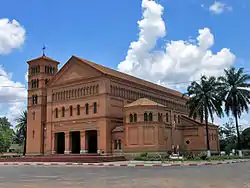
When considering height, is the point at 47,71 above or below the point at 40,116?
above

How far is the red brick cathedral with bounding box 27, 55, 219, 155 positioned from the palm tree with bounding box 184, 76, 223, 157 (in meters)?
5.87

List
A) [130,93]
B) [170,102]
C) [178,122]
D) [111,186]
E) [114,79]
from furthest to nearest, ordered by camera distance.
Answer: [170,102] → [178,122] → [130,93] → [114,79] → [111,186]

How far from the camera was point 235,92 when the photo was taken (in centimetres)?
5616

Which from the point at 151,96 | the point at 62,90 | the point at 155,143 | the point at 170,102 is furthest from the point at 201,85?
the point at 62,90

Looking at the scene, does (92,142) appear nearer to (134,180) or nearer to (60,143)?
(60,143)

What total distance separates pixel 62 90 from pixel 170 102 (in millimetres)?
25271

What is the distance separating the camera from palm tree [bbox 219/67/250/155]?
55906mm

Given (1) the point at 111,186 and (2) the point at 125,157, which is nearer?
(1) the point at 111,186

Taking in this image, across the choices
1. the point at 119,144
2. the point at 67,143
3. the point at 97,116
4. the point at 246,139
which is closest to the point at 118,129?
the point at 119,144

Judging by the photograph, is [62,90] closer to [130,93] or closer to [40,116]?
[40,116]

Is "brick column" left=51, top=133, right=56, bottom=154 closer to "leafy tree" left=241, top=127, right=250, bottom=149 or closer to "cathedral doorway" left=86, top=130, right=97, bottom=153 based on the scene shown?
"cathedral doorway" left=86, top=130, right=97, bottom=153

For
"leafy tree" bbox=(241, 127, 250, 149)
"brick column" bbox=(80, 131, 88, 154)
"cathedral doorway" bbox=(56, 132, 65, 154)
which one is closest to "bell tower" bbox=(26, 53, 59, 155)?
"cathedral doorway" bbox=(56, 132, 65, 154)

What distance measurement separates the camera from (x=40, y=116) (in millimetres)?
67500

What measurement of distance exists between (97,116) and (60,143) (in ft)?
44.9
